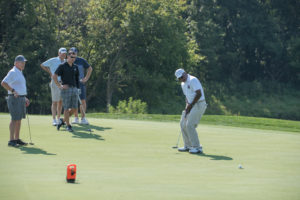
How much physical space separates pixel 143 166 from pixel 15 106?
351 centimetres

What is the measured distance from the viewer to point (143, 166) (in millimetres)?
8969

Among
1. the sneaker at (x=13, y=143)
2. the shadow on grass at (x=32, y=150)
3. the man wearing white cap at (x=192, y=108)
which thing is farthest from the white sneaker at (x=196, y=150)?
the sneaker at (x=13, y=143)

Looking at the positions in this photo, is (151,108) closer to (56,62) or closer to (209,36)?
(209,36)

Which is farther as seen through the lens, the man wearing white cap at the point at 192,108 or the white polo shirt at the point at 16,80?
the man wearing white cap at the point at 192,108

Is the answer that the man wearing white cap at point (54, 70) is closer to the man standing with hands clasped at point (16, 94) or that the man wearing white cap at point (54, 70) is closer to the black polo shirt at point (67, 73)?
the black polo shirt at point (67, 73)

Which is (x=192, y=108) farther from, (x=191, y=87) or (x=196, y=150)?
(x=196, y=150)

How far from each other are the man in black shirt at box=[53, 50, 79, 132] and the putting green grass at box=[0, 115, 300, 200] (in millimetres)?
610

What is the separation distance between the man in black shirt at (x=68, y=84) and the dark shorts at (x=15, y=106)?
7.42 ft

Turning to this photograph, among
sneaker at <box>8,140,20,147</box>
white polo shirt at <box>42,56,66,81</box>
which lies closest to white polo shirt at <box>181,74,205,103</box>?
sneaker at <box>8,140,20,147</box>

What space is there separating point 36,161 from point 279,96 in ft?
168

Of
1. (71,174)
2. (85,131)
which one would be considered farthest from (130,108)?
(71,174)

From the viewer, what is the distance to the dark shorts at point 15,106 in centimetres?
1115

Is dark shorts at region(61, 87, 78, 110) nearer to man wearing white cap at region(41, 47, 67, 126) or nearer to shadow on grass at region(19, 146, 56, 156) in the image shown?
man wearing white cap at region(41, 47, 67, 126)

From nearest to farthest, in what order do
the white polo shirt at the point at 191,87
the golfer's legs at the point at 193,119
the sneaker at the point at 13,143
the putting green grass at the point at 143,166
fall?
the putting green grass at the point at 143,166 → the sneaker at the point at 13,143 → the white polo shirt at the point at 191,87 → the golfer's legs at the point at 193,119
